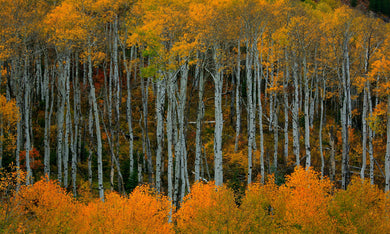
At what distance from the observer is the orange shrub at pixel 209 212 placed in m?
17.6

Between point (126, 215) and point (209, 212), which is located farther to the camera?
point (209, 212)

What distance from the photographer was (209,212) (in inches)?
717

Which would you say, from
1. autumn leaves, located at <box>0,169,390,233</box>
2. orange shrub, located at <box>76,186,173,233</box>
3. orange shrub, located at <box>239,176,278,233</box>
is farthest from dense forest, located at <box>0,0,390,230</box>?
orange shrub, located at <box>239,176,278,233</box>

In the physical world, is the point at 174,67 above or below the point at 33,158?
above

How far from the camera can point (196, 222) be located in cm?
1802

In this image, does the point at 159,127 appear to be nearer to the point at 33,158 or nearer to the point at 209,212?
the point at 209,212

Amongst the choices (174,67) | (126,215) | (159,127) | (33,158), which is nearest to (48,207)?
(126,215)

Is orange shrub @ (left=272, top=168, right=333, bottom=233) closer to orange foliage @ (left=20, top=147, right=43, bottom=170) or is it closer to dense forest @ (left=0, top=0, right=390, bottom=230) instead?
dense forest @ (left=0, top=0, right=390, bottom=230)

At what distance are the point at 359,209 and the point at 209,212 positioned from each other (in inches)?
334

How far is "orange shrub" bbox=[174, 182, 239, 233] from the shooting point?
17.6 m

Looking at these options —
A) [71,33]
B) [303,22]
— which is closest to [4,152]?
[71,33]

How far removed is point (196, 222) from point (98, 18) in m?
13.6

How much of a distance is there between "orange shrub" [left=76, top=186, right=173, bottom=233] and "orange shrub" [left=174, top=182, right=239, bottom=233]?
1156 mm

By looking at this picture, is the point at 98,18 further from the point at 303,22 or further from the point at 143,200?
the point at 303,22
